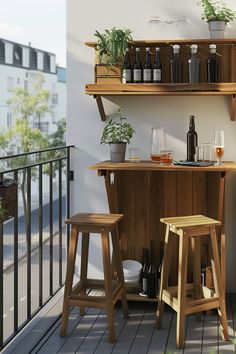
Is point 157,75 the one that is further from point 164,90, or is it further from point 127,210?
point 127,210

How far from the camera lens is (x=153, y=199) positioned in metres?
3.88

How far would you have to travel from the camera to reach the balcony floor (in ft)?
10.1

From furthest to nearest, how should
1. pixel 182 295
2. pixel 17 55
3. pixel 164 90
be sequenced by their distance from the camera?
pixel 17 55 → pixel 164 90 → pixel 182 295

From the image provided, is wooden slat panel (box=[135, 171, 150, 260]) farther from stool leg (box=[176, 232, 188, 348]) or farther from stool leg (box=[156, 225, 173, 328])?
stool leg (box=[176, 232, 188, 348])

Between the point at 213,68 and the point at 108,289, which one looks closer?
the point at 108,289

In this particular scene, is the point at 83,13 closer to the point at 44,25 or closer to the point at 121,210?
the point at 121,210

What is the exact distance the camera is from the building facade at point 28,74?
2526 centimetres

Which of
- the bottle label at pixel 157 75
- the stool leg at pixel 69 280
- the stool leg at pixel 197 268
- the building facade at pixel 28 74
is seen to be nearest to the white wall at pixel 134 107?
the bottle label at pixel 157 75

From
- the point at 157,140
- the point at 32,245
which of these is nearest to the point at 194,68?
the point at 157,140

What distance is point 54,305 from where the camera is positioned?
3.79m

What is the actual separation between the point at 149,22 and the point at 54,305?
1.91m

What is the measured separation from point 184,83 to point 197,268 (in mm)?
1119

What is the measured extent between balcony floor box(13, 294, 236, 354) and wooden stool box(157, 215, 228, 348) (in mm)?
81

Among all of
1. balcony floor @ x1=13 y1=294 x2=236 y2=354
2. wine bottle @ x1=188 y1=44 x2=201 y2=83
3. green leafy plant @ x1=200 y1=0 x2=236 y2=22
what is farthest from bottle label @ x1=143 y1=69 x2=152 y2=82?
balcony floor @ x1=13 y1=294 x2=236 y2=354
